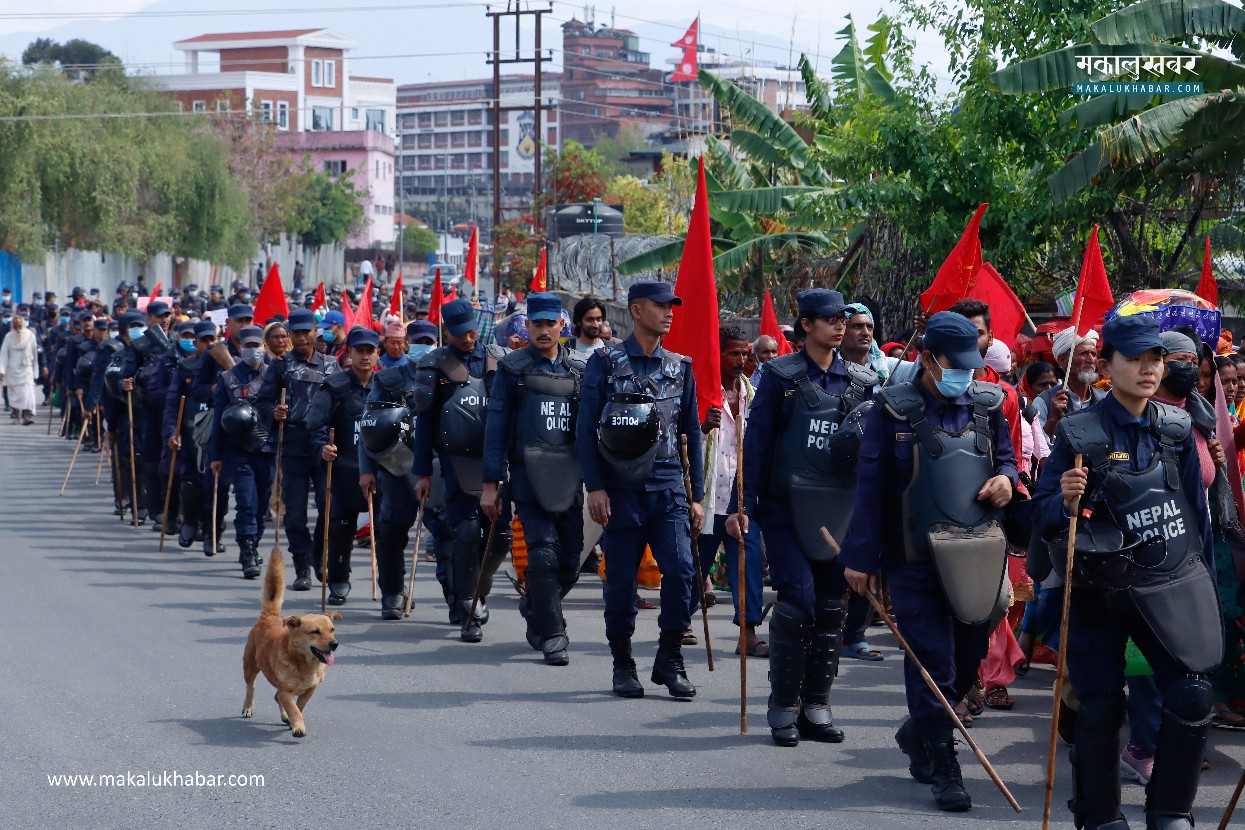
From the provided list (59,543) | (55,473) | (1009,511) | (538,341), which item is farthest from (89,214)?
(1009,511)

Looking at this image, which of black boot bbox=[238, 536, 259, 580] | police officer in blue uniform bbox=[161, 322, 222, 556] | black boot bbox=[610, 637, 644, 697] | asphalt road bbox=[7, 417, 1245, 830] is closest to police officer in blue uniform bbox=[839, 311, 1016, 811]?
asphalt road bbox=[7, 417, 1245, 830]


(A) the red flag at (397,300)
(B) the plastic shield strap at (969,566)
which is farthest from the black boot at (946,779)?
(A) the red flag at (397,300)

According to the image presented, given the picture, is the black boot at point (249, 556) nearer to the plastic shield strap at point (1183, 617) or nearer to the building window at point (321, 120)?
the plastic shield strap at point (1183, 617)

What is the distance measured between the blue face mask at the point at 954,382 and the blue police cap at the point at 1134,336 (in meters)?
0.71

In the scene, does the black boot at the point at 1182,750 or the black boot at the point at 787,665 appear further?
the black boot at the point at 787,665

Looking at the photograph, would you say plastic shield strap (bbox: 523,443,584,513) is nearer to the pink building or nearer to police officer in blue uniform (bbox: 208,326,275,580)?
police officer in blue uniform (bbox: 208,326,275,580)

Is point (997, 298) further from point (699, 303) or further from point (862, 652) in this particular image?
point (699, 303)

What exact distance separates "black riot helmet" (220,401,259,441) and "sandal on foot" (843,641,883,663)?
17.6 ft

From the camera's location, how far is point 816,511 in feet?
24.0

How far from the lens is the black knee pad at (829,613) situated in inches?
291

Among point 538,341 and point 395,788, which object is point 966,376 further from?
point 538,341

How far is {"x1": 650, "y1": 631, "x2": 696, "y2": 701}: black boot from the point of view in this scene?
27.1ft

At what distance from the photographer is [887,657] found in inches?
375

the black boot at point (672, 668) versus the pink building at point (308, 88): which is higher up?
the pink building at point (308, 88)
